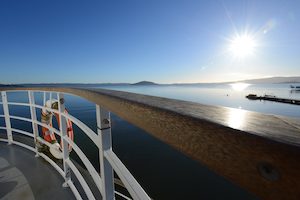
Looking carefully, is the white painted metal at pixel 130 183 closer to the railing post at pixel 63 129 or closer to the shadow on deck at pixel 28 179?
the railing post at pixel 63 129

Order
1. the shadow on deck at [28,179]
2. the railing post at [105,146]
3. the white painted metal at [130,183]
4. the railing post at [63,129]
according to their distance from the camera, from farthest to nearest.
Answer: the shadow on deck at [28,179] → the railing post at [63,129] → the railing post at [105,146] → the white painted metal at [130,183]

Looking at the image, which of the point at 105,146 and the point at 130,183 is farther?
the point at 105,146

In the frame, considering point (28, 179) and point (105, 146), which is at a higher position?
point (105, 146)

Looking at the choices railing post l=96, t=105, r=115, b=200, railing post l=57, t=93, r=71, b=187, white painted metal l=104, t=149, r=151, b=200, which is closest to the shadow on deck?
railing post l=57, t=93, r=71, b=187

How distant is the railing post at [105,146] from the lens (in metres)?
0.87

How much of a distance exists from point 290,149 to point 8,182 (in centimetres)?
297

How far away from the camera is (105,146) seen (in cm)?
86

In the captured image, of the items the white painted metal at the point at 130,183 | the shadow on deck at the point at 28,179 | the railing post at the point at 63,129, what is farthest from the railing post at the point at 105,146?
the shadow on deck at the point at 28,179

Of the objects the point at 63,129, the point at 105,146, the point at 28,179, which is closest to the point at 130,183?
the point at 105,146

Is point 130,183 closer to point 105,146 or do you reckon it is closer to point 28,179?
point 105,146

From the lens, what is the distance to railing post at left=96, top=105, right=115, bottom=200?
87 centimetres

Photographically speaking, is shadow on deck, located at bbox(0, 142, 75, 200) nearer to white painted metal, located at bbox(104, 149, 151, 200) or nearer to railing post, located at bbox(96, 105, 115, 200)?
railing post, located at bbox(96, 105, 115, 200)

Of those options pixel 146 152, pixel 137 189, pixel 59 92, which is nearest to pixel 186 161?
pixel 146 152

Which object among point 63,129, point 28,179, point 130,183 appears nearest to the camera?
point 130,183
